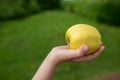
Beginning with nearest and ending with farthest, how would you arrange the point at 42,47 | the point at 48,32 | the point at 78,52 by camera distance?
the point at 78,52
the point at 42,47
the point at 48,32

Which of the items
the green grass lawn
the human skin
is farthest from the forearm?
the green grass lawn

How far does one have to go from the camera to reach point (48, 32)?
416 cm

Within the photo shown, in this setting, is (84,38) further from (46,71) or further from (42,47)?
(42,47)

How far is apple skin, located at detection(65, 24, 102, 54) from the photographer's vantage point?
837mm

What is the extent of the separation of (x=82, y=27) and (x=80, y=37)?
3 cm

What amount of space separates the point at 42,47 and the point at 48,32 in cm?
38

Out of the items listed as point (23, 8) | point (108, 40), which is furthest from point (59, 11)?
point (108, 40)

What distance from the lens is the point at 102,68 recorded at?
11.7 feet

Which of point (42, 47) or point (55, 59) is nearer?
point (55, 59)

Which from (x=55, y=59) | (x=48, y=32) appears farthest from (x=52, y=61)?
(x=48, y=32)

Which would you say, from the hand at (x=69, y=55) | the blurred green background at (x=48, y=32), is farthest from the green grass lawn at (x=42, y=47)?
the hand at (x=69, y=55)

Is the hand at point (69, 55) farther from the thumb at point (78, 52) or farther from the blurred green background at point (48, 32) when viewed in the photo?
the blurred green background at point (48, 32)

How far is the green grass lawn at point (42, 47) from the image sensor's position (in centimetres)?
348

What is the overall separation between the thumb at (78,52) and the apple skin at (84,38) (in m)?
0.02
